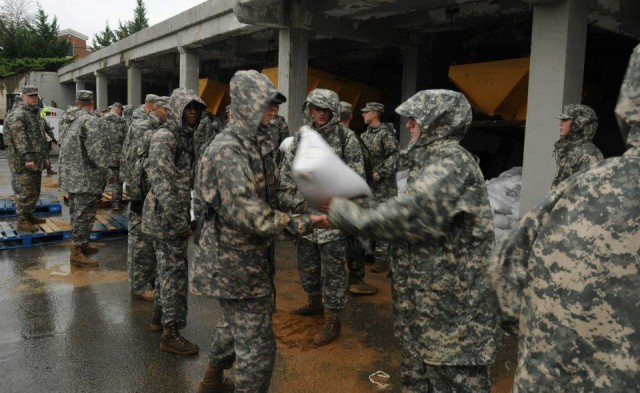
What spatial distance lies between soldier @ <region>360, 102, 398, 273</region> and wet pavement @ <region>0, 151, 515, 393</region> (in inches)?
18.8

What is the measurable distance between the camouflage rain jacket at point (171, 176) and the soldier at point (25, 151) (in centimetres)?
423

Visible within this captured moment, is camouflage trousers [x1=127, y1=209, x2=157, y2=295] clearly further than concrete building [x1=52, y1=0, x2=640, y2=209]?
No

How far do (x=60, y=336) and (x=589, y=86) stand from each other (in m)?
7.79

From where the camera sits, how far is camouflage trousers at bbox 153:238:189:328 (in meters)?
3.72

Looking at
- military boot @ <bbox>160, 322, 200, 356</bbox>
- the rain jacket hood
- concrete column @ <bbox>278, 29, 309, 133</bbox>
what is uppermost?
concrete column @ <bbox>278, 29, 309, 133</bbox>

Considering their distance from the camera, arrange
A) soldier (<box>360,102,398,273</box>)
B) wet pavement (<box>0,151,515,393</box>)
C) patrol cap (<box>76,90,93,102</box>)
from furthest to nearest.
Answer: patrol cap (<box>76,90,93,102</box>) → soldier (<box>360,102,398,273</box>) → wet pavement (<box>0,151,515,393</box>)

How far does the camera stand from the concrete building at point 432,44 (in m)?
5.14

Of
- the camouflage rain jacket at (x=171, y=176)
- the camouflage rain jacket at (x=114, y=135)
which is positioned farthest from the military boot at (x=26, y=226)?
the camouflage rain jacket at (x=171, y=176)

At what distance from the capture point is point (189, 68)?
432 inches

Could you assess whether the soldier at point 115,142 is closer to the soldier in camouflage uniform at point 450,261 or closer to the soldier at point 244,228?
the soldier at point 244,228

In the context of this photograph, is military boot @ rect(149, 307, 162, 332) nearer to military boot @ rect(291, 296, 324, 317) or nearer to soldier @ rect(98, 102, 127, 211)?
military boot @ rect(291, 296, 324, 317)

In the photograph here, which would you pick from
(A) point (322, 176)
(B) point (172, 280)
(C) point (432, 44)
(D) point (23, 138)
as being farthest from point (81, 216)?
(C) point (432, 44)

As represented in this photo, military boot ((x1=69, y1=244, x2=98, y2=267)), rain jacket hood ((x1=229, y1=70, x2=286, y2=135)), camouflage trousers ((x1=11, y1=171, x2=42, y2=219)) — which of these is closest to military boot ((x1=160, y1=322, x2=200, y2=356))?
rain jacket hood ((x1=229, y1=70, x2=286, y2=135))

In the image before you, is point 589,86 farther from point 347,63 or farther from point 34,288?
point 34,288
